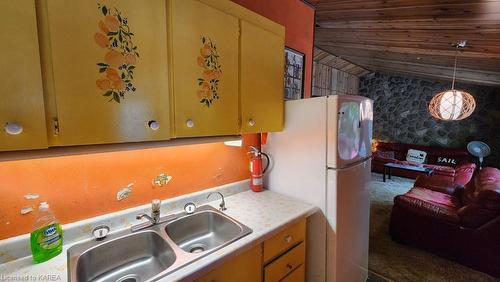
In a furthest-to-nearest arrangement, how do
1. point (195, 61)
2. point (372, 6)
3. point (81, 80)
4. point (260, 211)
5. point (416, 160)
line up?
point (416, 160), point (372, 6), point (260, 211), point (195, 61), point (81, 80)

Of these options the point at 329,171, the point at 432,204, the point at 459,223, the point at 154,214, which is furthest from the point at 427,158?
the point at 154,214

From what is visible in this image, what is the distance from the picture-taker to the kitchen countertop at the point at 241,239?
876 millimetres

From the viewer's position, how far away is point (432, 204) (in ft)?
7.80

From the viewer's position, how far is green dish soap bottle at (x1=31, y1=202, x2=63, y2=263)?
0.94 metres

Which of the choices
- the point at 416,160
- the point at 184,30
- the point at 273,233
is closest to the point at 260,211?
the point at 273,233

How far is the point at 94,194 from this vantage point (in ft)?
3.76

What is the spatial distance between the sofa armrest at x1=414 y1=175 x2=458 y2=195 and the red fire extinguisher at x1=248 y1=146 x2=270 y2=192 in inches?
105

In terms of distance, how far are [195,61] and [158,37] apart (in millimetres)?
183

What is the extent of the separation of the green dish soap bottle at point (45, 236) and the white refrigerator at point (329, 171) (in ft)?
4.30

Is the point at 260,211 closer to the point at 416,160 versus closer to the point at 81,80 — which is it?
the point at 81,80

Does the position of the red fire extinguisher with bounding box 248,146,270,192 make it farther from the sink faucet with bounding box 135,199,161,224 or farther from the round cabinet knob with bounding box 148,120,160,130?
the round cabinet knob with bounding box 148,120,160,130

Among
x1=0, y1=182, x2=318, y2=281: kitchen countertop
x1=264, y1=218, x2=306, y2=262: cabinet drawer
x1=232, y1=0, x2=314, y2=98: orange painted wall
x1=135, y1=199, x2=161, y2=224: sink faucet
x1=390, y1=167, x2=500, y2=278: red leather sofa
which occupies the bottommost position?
x1=390, y1=167, x2=500, y2=278: red leather sofa

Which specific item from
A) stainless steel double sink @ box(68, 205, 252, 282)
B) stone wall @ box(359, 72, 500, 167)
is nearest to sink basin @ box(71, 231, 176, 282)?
stainless steel double sink @ box(68, 205, 252, 282)

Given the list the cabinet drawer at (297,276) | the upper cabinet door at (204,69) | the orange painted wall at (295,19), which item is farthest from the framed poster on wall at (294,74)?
the cabinet drawer at (297,276)
